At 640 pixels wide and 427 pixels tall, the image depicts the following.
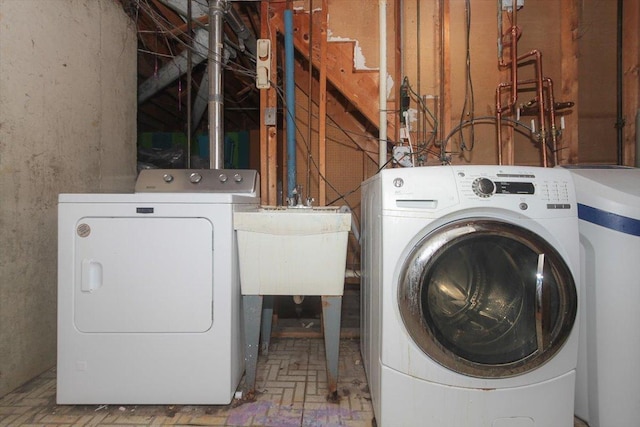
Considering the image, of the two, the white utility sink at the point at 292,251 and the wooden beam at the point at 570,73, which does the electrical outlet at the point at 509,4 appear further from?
the white utility sink at the point at 292,251

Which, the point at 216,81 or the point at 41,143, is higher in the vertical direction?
the point at 216,81

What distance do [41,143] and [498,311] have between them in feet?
7.36

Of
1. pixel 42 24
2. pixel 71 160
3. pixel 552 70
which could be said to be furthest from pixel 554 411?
pixel 42 24

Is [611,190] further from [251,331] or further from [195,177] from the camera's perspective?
[195,177]

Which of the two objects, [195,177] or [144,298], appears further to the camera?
[195,177]

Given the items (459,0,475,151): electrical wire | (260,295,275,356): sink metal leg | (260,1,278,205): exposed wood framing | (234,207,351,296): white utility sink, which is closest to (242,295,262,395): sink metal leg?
(234,207,351,296): white utility sink

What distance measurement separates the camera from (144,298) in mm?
1334

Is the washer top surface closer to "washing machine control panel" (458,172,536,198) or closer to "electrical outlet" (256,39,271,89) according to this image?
"washing machine control panel" (458,172,536,198)

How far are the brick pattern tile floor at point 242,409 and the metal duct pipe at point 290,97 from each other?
114cm

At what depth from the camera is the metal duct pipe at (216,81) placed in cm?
209

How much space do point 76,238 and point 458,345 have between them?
156 cm

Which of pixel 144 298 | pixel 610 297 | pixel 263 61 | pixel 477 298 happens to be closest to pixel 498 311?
pixel 477 298

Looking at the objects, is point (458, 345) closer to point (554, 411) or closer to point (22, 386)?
point (554, 411)

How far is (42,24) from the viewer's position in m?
1.61
